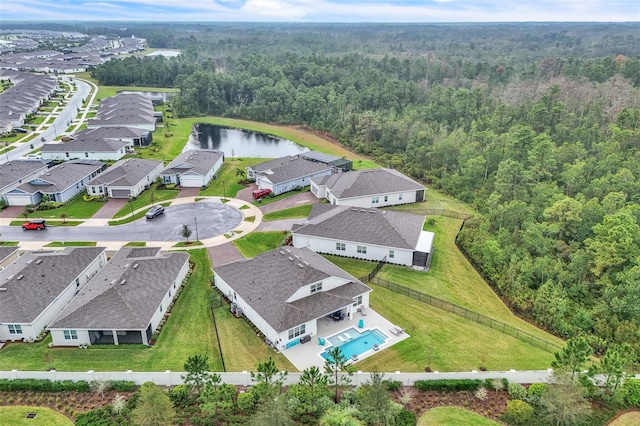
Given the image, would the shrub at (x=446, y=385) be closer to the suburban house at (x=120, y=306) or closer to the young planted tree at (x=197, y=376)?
the young planted tree at (x=197, y=376)

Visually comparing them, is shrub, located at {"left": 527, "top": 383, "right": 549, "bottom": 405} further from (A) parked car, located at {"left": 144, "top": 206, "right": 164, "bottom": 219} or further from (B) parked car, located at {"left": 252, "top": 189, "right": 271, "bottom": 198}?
(A) parked car, located at {"left": 144, "top": 206, "right": 164, "bottom": 219}

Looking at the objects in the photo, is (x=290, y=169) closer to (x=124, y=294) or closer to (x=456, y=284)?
(x=456, y=284)

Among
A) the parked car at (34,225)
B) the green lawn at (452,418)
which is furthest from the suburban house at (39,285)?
the green lawn at (452,418)

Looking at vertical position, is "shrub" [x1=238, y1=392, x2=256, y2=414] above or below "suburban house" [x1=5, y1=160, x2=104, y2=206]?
below

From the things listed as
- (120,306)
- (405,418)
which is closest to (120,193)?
(120,306)

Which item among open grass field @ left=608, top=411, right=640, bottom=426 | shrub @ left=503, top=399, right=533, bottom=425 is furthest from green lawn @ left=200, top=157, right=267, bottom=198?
open grass field @ left=608, top=411, right=640, bottom=426

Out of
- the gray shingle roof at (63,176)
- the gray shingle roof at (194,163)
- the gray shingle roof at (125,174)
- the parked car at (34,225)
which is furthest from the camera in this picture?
the gray shingle roof at (194,163)

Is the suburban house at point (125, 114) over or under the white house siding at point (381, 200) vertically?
over
